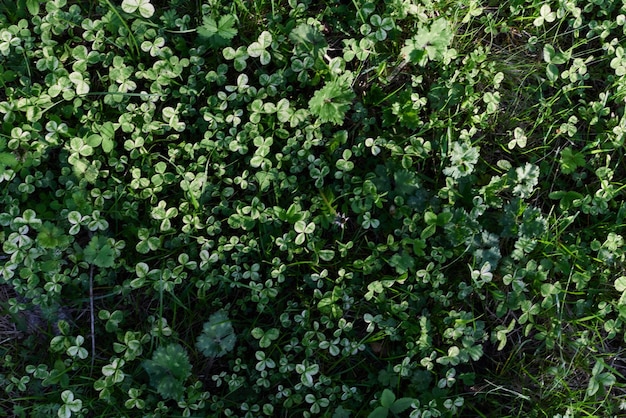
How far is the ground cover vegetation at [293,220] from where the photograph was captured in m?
2.91

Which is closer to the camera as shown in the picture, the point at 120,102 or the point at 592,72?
the point at 120,102

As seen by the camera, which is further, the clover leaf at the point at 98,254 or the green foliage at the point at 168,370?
the clover leaf at the point at 98,254

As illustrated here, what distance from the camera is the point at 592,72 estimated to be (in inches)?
134

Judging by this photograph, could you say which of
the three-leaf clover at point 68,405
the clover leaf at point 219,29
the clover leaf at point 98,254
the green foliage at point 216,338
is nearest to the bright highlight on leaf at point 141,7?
the clover leaf at point 219,29

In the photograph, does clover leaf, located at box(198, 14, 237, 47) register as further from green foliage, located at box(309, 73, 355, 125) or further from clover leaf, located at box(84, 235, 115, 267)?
clover leaf, located at box(84, 235, 115, 267)

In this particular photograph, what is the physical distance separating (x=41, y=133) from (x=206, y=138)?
87cm

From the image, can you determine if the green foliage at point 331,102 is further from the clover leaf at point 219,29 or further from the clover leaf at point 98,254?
the clover leaf at point 98,254

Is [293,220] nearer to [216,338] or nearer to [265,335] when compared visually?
[265,335]

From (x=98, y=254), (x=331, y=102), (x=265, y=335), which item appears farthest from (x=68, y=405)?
(x=331, y=102)

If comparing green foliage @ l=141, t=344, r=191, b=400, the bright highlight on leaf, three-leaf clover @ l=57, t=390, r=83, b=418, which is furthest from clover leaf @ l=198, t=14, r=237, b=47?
three-leaf clover @ l=57, t=390, r=83, b=418

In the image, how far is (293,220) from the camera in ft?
9.80

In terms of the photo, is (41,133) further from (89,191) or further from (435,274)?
(435,274)

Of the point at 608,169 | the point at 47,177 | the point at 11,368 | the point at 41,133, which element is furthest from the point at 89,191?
the point at 608,169

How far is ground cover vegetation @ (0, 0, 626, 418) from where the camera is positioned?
9.55ft
